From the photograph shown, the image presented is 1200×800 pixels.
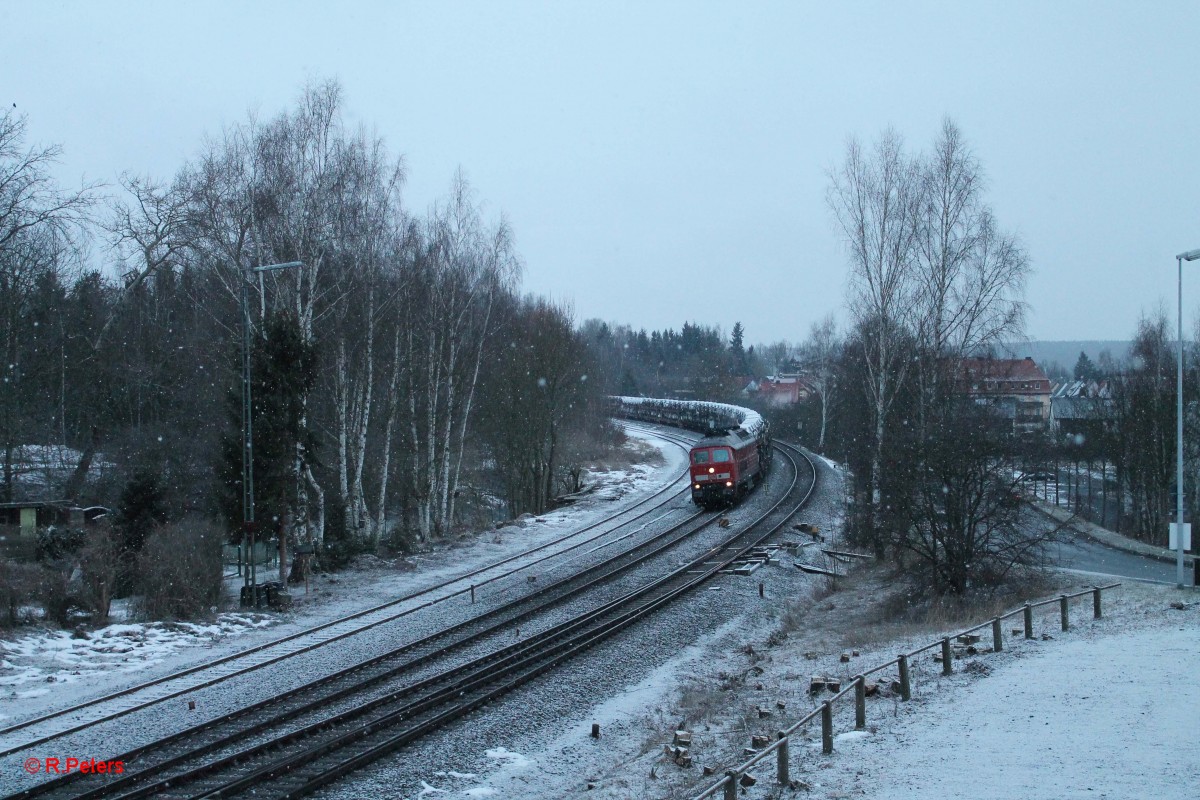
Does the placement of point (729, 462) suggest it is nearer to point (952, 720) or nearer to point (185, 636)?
point (185, 636)

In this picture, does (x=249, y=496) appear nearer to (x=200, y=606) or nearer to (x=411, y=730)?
(x=200, y=606)

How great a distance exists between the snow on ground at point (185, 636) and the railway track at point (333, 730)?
319cm

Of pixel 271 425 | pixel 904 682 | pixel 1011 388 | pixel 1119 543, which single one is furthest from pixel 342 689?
pixel 1011 388

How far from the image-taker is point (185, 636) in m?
16.0

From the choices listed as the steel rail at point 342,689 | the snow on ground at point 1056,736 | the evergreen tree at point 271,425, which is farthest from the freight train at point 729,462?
the snow on ground at point 1056,736

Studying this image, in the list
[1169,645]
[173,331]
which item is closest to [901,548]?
[1169,645]

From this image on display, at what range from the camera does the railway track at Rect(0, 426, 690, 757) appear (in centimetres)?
1106

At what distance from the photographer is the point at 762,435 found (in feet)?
141

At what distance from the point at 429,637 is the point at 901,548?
34.0ft

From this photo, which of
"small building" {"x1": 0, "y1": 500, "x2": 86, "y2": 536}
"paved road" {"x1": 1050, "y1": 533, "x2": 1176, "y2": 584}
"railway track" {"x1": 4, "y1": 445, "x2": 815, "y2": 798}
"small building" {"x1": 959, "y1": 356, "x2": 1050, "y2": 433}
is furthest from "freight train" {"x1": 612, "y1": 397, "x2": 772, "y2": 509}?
"small building" {"x1": 0, "y1": 500, "x2": 86, "y2": 536}

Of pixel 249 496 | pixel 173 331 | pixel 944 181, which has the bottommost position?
pixel 249 496

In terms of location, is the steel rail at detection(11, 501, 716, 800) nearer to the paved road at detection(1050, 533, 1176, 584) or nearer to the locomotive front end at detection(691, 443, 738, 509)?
the locomotive front end at detection(691, 443, 738, 509)

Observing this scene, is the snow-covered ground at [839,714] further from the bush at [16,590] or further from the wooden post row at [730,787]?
the wooden post row at [730,787]

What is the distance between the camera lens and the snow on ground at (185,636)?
13.0 metres
